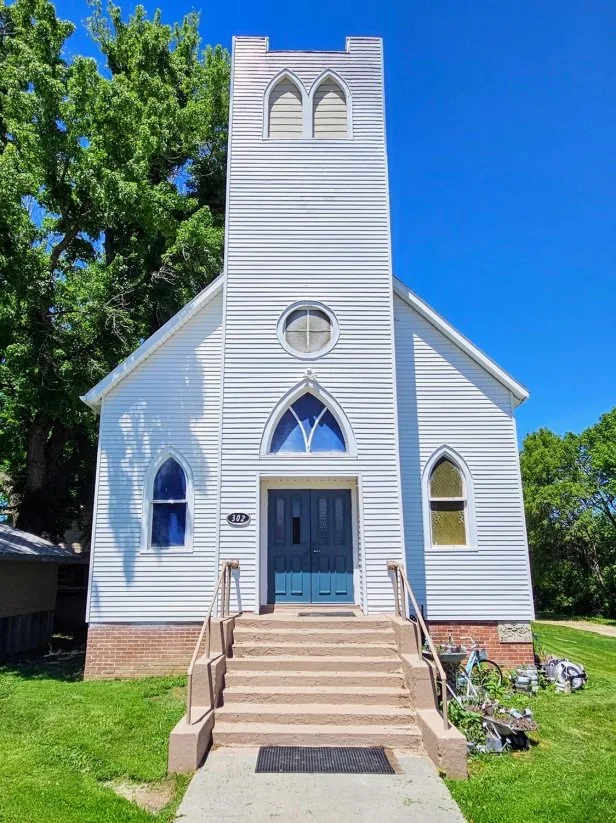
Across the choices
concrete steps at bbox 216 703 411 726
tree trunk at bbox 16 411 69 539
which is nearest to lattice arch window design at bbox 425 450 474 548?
concrete steps at bbox 216 703 411 726

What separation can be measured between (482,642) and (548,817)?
4.91m

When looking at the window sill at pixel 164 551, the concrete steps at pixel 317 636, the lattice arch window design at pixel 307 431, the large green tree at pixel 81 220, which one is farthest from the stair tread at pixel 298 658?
the large green tree at pixel 81 220

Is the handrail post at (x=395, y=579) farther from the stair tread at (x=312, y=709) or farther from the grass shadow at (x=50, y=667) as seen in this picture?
the grass shadow at (x=50, y=667)

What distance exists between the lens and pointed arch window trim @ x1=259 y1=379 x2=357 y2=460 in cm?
934

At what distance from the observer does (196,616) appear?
935cm

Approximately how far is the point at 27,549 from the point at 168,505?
4.46 meters

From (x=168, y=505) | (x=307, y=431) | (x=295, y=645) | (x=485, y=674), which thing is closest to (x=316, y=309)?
(x=307, y=431)

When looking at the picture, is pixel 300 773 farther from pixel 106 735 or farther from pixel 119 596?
pixel 119 596

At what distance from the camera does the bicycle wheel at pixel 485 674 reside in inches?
324

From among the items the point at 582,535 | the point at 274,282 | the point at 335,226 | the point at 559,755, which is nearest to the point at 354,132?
the point at 335,226

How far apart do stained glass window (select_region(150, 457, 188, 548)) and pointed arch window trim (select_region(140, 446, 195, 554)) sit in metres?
0.03

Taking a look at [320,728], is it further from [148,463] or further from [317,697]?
[148,463]

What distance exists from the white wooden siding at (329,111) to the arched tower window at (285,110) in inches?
13.0

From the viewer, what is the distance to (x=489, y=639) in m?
9.32
